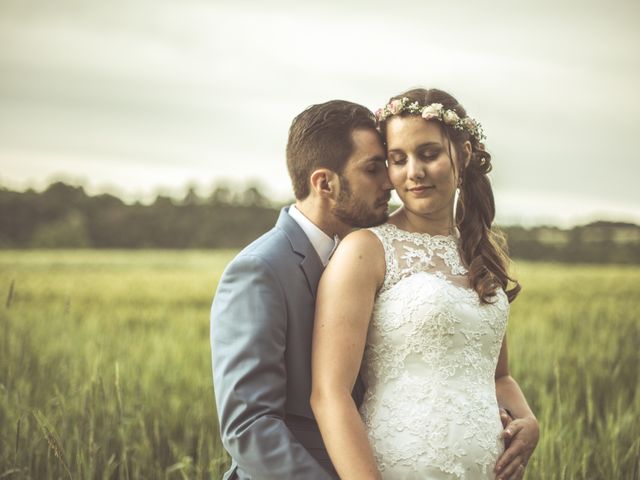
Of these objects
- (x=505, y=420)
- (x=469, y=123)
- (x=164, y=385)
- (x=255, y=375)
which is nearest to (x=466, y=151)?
(x=469, y=123)

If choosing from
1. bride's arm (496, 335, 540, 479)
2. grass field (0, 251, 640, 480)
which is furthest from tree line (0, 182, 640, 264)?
bride's arm (496, 335, 540, 479)

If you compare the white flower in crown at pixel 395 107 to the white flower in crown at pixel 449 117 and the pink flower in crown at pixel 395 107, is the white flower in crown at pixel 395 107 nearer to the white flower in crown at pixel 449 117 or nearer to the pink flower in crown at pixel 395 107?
the pink flower in crown at pixel 395 107

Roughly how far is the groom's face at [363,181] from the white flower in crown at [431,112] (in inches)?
Answer: 8.6

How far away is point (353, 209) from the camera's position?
2570 mm

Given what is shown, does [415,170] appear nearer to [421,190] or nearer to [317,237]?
[421,190]

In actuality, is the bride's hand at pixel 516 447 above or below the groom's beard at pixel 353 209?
below

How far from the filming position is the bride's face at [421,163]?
8.04 feet

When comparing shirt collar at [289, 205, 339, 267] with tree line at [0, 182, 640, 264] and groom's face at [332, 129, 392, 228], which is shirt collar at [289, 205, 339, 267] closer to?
groom's face at [332, 129, 392, 228]

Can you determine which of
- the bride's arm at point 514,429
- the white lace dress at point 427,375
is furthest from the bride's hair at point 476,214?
the bride's arm at point 514,429

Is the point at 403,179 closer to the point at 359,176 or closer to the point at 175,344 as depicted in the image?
the point at 359,176

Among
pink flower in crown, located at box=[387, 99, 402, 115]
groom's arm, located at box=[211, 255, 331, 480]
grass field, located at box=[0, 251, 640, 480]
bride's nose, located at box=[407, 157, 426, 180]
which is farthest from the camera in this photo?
grass field, located at box=[0, 251, 640, 480]

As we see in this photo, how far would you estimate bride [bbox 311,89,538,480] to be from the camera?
2.23m

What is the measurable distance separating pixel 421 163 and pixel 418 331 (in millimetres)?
607

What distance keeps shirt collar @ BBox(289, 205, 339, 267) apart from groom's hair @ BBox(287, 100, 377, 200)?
10cm
